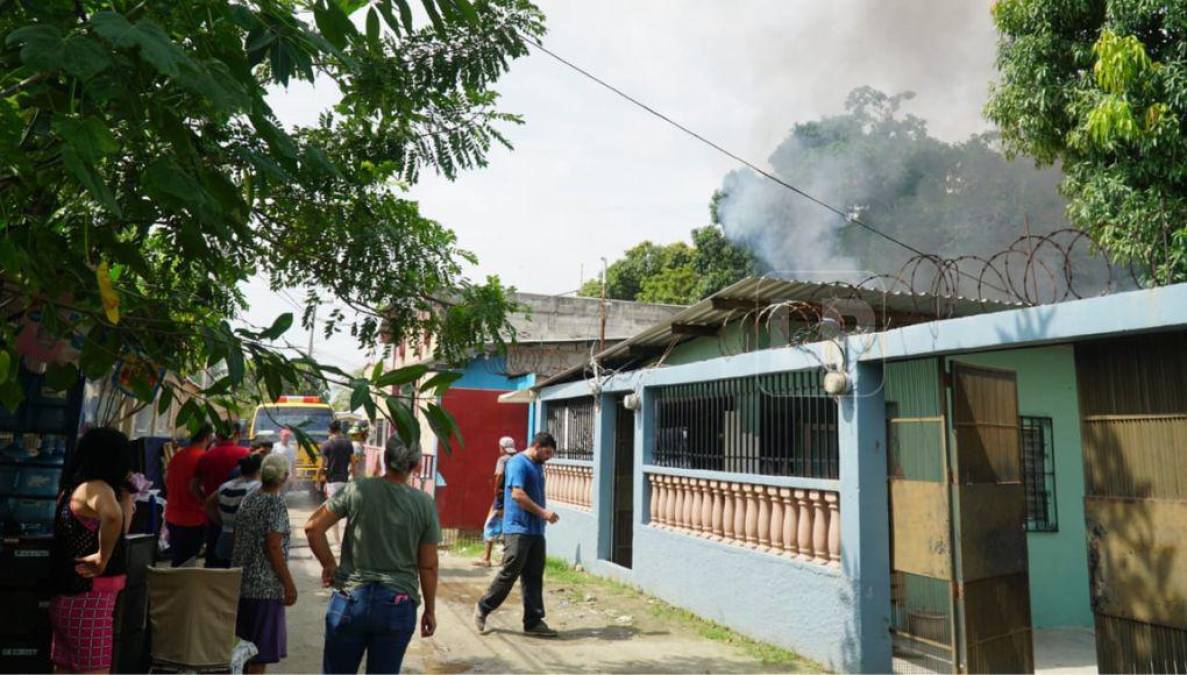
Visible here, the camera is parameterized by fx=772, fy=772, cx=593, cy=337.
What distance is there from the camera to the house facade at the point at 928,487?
13.4ft

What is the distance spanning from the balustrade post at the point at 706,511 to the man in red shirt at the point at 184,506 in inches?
177

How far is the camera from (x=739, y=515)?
22.5ft

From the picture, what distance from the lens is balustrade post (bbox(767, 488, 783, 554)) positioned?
634 centimetres

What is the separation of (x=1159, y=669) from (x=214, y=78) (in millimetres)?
4853

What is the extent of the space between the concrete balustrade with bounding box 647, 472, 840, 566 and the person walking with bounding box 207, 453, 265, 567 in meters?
3.98

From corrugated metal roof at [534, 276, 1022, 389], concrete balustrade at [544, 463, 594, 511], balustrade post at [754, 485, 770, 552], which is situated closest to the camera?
balustrade post at [754, 485, 770, 552]

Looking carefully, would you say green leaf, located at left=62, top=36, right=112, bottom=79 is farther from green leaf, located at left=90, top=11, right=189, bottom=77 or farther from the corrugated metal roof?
the corrugated metal roof

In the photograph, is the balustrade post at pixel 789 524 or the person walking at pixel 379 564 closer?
the person walking at pixel 379 564

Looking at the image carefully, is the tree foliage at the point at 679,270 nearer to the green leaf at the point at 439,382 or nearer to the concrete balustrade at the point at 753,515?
the concrete balustrade at the point at 753,515

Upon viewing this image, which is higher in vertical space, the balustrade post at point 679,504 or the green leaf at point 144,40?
the green leaf at point 144,40

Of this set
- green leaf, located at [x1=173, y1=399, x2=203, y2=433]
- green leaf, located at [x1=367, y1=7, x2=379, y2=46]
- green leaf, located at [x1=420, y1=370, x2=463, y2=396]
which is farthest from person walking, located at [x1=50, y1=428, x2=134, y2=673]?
green leaf, located at [x1=367, y1=7, x2=379, y2=46]

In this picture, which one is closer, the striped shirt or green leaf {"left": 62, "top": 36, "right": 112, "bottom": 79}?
green leaf {"left": 62, "top": 36, "right": 112, "bottom": 79}

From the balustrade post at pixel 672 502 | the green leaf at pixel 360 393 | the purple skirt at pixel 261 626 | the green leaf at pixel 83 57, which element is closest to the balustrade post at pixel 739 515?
the balustrade post at pixel 672 502

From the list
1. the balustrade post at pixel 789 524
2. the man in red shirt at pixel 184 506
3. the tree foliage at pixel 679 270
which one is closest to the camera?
the balustrade post at pixel 789 524
